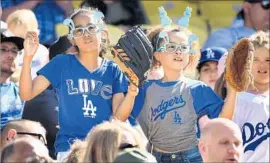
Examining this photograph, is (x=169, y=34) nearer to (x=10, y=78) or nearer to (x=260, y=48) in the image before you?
(x=260, y=48)

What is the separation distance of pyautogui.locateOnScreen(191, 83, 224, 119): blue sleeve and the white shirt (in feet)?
1.55

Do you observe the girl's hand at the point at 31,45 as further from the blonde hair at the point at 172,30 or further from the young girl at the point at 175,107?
the blonde hair at the point at 172,30

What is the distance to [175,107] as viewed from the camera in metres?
7.69

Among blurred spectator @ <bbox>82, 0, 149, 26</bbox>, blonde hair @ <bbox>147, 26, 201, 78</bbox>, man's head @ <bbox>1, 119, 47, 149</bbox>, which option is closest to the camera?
man's head @ <bbox>1, 119, 47, 149</bbox>

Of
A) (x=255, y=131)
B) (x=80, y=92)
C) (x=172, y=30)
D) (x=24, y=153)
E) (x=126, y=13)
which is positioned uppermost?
(x=126, y=13)

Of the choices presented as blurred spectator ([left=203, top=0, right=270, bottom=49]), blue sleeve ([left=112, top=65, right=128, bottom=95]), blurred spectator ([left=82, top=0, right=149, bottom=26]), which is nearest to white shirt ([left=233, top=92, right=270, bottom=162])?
blue sleeve ([left=112, top=65, right=128, bottom=95])

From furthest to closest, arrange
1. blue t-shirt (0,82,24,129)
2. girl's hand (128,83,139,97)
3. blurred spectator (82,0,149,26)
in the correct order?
blurred spectator (82,0,149,26)
blue t-shirt (0,82,24,129)
girl's hand (128,83,139,97)

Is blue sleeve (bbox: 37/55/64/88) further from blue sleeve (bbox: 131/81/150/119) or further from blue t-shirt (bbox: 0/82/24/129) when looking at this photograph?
blue t-shirt (bbox: 0/82/24/129)

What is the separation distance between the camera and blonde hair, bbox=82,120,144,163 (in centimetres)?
599

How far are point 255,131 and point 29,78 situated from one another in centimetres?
190

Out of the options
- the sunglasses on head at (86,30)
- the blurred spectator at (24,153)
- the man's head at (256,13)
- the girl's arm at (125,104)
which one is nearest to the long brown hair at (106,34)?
the sunglasses on head at (86,30)

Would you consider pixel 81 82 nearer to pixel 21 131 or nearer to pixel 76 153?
pixel 21 131

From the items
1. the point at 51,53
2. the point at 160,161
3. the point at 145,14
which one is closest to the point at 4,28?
the point at 51,53

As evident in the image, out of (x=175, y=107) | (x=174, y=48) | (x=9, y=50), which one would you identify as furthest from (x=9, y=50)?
(x=175, y=107)
